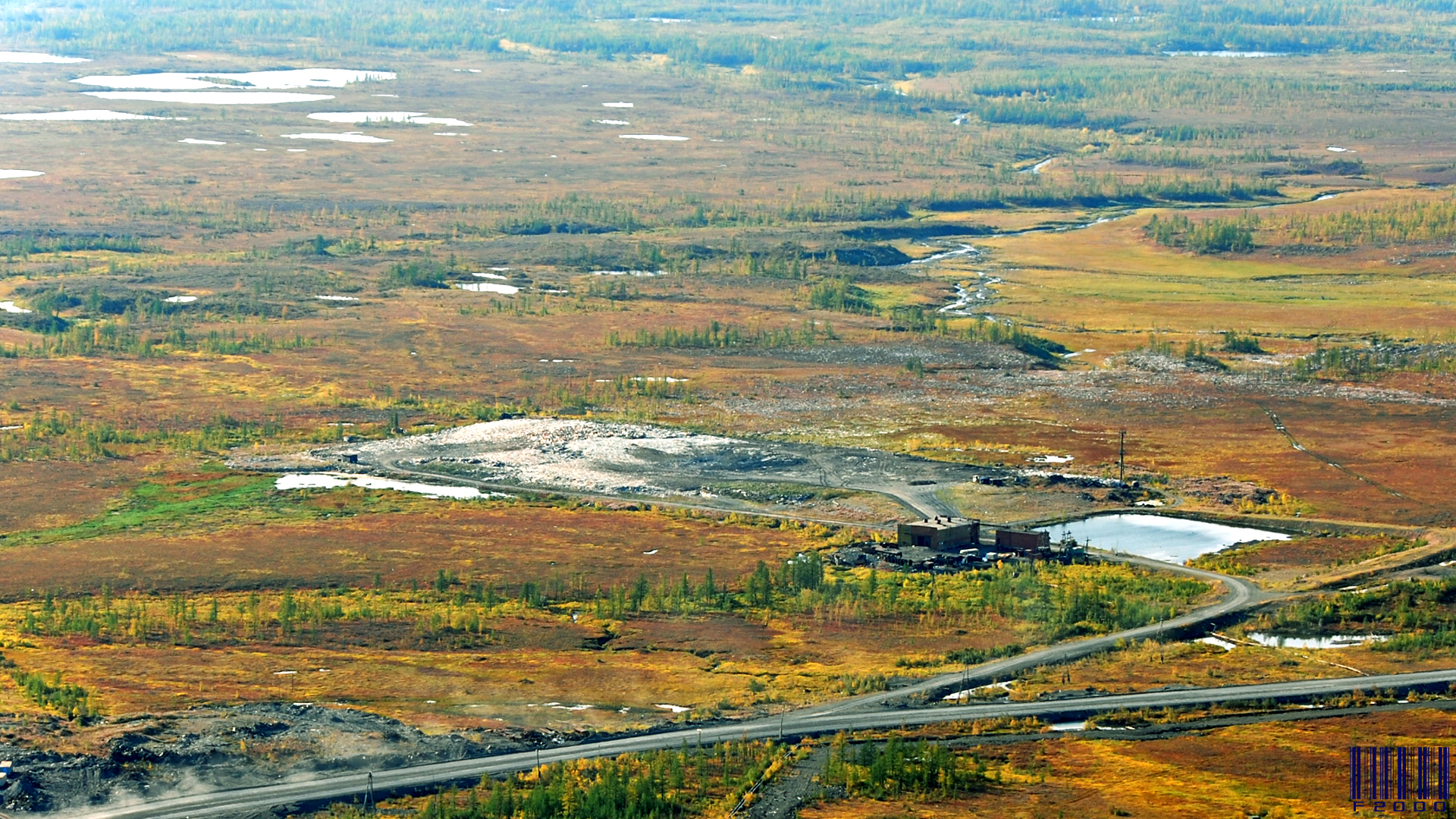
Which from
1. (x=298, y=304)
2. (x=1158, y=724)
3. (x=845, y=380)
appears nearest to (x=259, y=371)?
(x=298, y=304)

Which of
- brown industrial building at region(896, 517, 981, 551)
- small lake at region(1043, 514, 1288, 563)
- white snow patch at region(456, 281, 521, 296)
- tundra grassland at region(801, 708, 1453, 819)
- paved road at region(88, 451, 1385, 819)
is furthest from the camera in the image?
white snow patch at region(456, 281, 521, 296)

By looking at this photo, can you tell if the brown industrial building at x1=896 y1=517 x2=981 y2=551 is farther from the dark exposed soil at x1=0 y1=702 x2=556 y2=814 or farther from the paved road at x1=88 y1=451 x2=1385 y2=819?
the dark exposed soil at x1=0 y1=702 x2=556 y2=814

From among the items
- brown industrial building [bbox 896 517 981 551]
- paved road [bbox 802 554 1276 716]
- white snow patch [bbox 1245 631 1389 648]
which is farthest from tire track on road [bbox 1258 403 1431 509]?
brown industrial building [bbox 896 517 981 551]

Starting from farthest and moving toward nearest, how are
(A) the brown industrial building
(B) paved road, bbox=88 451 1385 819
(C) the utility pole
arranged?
(C) the utility pole, (A) the brown industrial building, (B) paved road, bbox=88 451 1385 819

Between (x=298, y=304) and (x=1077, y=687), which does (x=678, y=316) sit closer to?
(x=298, y=304)

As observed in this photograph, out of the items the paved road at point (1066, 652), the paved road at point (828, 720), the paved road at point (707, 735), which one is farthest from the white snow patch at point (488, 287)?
the paved road at point (707, 735)

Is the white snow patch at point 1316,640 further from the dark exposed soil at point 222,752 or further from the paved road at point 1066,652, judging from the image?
the dark exposed soil at point 222,752
